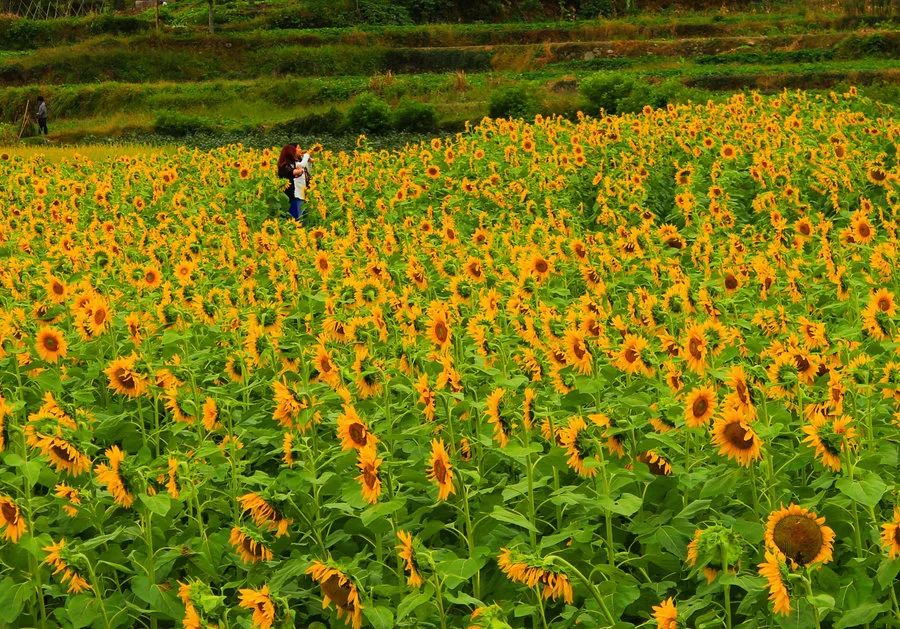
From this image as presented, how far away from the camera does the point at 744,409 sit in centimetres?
279

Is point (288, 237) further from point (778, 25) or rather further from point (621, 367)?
point (778, 25)

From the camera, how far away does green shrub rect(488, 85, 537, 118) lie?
20.3 m

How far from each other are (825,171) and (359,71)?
27.3 meters

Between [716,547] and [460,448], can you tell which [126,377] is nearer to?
[460,448]

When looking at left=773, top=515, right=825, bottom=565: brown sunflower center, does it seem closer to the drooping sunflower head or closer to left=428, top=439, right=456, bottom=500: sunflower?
the drooping sunflower head

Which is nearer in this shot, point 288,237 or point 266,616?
point 266,616

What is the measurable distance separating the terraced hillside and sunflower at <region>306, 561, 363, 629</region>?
1636cm

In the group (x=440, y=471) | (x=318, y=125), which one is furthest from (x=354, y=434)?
(x=318, y=125)

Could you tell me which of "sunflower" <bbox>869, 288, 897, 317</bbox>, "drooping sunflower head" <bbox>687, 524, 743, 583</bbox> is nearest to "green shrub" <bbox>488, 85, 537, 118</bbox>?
"sunflower" <bbox>869, 288, 897, 317</bbox>

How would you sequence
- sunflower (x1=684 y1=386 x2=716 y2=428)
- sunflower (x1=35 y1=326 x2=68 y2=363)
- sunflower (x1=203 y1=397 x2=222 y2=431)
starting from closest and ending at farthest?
sunflower (x1=684 y1=386 x2=716 y2=428)
sunflower (x1=203 y1=397 x2=222 y2=431)
sunflower (x1=35 y1=326 x2=68 y2=363)

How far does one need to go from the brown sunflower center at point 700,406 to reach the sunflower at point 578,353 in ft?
2.02

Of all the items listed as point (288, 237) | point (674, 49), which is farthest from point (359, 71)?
point (288, 237)

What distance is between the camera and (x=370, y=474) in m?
2.74

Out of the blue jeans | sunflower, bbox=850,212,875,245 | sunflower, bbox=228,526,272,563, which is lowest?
the blue jeans
